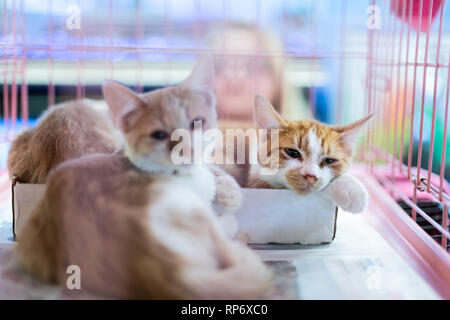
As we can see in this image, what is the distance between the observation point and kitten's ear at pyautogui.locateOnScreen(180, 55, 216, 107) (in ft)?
3.03

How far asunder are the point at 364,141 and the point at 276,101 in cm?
42

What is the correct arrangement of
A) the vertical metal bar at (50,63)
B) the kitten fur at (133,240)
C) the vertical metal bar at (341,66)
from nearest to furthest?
1. the kitten fur at (133,240)
2. the vertical metal bar at (50,63)
3. the vertical metal bar at (341,66)

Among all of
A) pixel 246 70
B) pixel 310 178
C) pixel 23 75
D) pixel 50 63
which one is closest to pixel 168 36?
pixel 246 70

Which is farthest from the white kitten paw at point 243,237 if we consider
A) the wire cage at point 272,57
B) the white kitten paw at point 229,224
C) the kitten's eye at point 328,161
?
the wire cage at point 272,57

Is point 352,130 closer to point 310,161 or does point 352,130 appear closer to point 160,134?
point 310,161

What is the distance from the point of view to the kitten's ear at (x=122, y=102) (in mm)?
887

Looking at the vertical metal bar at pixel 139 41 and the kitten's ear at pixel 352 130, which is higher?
the vertical metal bar at pixel 139 41

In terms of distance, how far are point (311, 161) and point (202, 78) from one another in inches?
13.6

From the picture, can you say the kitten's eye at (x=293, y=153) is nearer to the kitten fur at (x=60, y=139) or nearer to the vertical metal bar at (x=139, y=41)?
the kitten fur at (x=60, y=139)

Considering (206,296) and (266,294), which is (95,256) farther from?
(266,294)

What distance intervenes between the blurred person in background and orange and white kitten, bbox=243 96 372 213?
248 mm

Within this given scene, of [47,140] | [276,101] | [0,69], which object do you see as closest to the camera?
[47,140]

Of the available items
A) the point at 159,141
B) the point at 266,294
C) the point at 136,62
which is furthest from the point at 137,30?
the point at 266,294

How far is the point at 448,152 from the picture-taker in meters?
1.64
